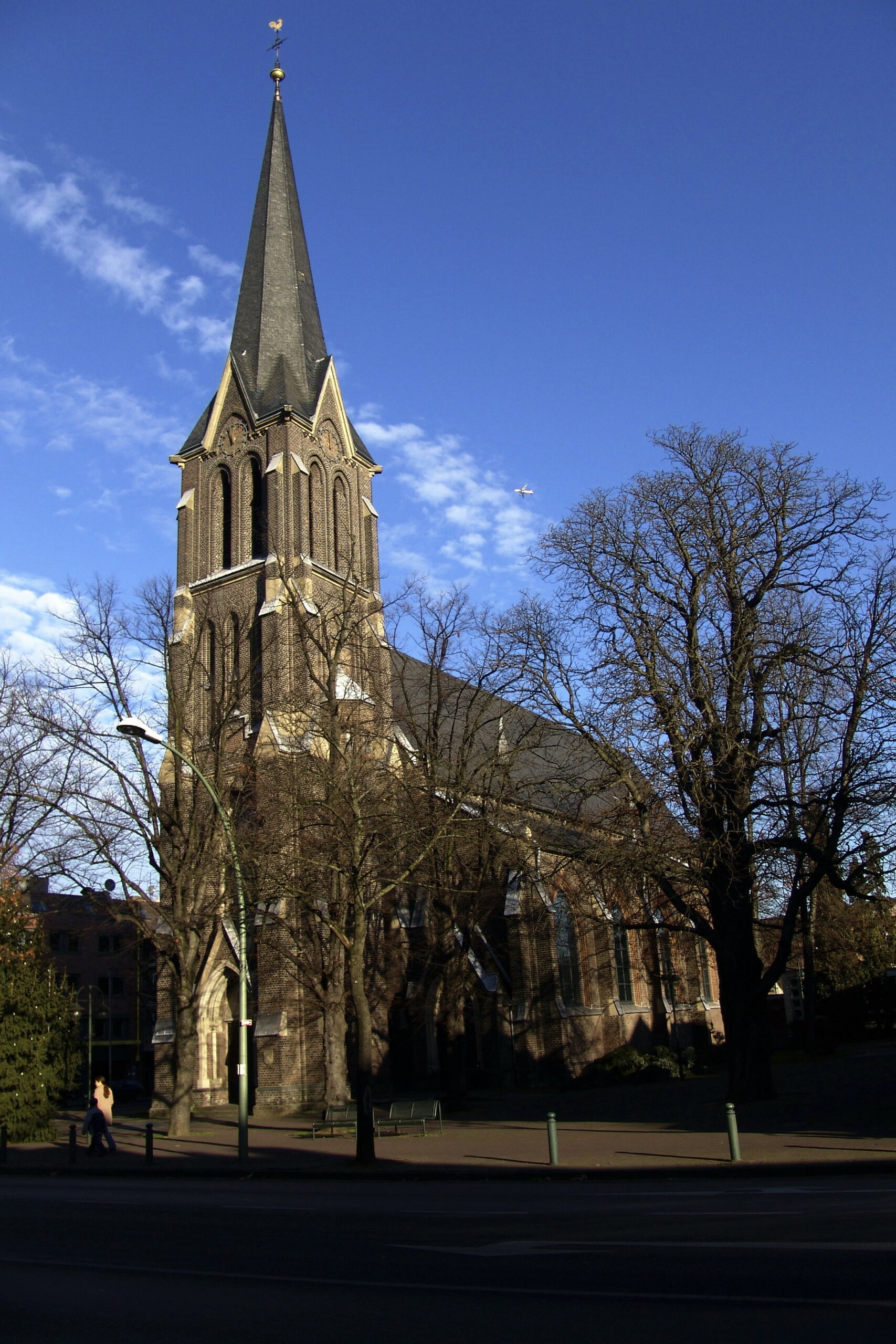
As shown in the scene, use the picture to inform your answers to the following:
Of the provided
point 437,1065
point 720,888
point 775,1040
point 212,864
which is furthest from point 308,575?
point 775,1040

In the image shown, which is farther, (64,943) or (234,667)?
(64,943)

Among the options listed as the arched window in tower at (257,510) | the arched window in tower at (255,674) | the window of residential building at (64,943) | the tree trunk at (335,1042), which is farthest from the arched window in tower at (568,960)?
the window of residential building at (64,943)

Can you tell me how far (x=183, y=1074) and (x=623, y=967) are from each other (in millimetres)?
19940

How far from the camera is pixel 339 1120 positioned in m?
21.6

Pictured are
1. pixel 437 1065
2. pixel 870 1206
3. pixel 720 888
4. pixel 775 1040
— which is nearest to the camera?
pixel 870 1206

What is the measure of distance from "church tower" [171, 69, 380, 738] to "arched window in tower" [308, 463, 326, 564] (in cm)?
5

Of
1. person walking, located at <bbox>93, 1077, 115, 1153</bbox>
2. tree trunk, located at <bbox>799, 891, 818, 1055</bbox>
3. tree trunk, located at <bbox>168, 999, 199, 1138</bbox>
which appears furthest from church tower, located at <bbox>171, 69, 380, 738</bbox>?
tree trunk, located at <bbox>799, 891, 818, 1055</bbox>

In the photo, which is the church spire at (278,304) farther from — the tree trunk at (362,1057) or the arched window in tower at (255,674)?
the tree trunk at (362,1057)

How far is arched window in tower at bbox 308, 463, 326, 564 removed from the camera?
34562mm

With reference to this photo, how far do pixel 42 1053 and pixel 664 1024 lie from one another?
24.6 meters

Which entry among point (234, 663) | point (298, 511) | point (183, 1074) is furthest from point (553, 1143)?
point (298, 511)

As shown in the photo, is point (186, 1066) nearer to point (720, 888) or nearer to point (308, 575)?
point (720, 888)

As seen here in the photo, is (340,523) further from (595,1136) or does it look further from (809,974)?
(595,1136)

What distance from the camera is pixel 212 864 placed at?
77.8ft
